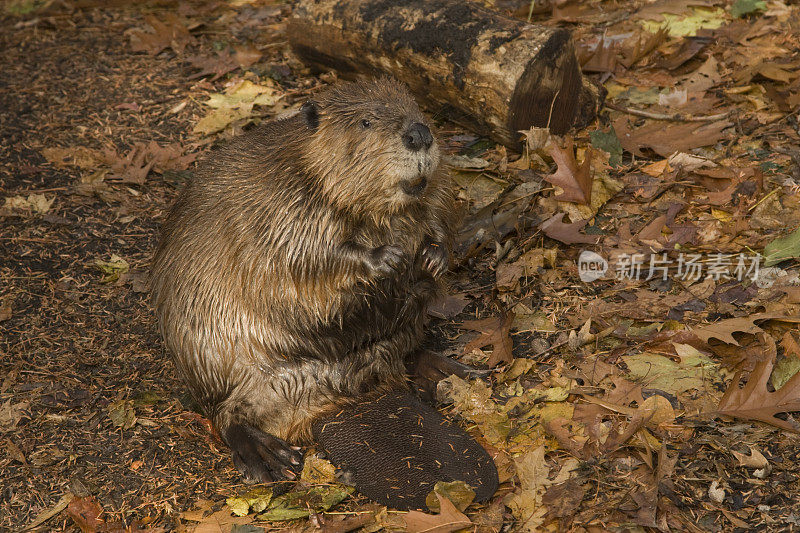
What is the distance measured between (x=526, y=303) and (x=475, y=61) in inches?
55.7

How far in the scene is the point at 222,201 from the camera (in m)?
3.73

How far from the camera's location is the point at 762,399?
3148 millimetres

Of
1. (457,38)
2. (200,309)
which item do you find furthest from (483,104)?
(200,309)

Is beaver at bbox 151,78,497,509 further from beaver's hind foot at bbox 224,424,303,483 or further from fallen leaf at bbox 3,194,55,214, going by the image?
fallen leaf at bbox 3,194,55,214

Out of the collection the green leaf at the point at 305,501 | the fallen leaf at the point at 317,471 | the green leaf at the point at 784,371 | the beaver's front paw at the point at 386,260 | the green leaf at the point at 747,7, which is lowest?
the fallen leaf at the point at 317,471

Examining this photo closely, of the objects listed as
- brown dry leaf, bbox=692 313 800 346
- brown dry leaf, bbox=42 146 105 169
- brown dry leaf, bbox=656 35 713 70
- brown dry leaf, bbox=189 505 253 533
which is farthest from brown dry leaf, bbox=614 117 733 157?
brown dry leaf, bbox=42 146 105 169

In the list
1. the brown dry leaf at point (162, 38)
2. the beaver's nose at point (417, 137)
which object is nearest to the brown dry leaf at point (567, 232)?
the beaver's nose at point (417, 137)

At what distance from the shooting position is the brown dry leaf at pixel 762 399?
10.2 ft

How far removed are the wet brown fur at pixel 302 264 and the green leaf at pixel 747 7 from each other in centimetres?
301

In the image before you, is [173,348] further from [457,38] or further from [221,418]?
[457,38]

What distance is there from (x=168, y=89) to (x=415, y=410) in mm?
3448

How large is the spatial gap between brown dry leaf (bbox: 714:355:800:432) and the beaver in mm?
953

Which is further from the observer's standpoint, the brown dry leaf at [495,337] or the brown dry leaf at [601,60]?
the brown dry leaf at [601,60]

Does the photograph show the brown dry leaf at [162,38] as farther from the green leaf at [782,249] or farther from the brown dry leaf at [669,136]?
the green leaf at [782,249]
